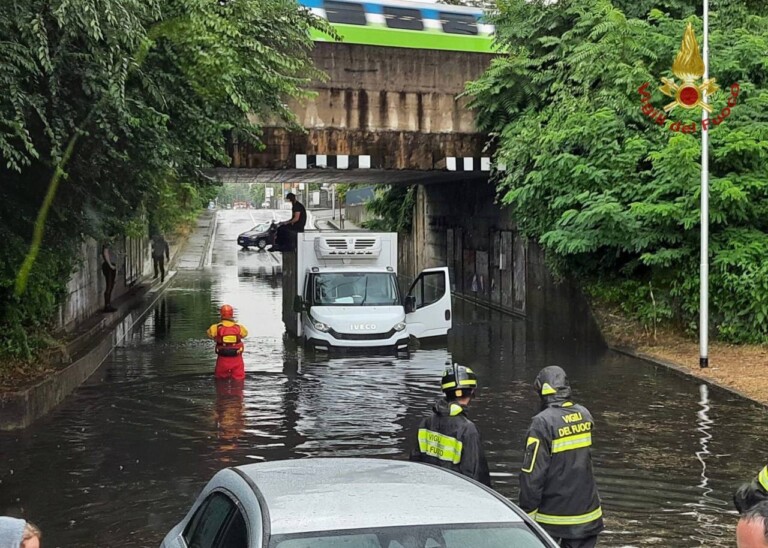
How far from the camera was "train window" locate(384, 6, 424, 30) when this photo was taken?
2450cm

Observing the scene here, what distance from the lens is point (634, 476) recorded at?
9.44m

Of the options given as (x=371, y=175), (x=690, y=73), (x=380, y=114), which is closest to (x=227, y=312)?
(x=690, y=73)

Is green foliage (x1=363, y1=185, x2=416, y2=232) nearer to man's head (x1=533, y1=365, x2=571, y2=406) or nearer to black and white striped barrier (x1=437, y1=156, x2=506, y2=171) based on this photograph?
black and white striped barrier (x1=437, y1=156, x2=506, y2=171)

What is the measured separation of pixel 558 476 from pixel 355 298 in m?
13.5

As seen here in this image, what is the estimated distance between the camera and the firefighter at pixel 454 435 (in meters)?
5.95

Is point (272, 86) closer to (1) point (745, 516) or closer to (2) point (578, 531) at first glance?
(2) point (578, 531)

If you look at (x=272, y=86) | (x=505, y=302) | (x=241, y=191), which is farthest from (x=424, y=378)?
(x=241, y=191)

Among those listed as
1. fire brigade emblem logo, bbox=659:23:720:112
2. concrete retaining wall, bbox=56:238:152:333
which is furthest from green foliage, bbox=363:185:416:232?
fire brigade emblem logo, bbox=659:23:720:112

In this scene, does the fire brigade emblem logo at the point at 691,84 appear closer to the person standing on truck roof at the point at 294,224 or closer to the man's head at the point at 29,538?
the person standing on truck roof at the point at 294,224

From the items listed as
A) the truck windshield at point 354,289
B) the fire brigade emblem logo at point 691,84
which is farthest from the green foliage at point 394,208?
the fire brigade emblem logo at point 691,84

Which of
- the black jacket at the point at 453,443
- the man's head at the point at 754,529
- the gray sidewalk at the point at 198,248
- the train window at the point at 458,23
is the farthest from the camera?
the gray sidewalk at the point at 198,248

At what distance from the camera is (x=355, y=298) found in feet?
62.2

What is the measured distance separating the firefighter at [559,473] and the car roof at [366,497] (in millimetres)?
1073

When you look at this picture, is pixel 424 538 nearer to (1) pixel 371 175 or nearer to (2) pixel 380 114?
(2) pixel 380 114
